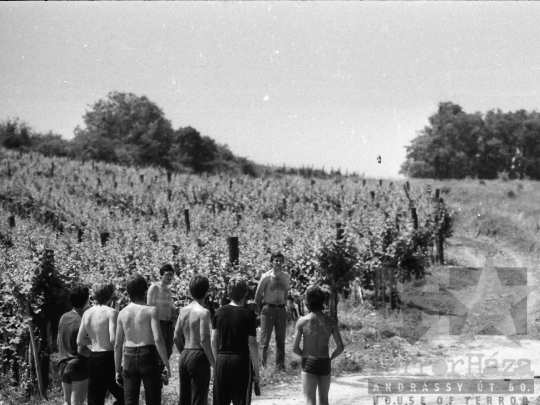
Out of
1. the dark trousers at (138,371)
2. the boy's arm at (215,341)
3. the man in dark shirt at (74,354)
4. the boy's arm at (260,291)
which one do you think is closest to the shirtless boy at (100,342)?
the man in dark shirt at (74,354)

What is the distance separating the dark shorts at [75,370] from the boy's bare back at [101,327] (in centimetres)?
32

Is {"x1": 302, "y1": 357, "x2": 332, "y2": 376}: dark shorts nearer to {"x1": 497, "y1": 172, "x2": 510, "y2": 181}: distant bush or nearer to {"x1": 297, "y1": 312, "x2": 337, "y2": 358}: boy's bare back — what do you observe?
{"x1": 297, "y1": 312, "x2": 337, "y2": 358}: boy's bare back

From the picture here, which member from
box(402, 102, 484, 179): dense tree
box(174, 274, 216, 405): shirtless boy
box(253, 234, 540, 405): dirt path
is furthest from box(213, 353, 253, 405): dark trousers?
box(402, 102, 484, 179): dense tree

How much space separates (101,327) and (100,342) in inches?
6.1

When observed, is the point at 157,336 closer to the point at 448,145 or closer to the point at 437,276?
the point at 437,276

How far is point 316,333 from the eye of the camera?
21.1ft

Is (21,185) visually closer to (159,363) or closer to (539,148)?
(159,363)

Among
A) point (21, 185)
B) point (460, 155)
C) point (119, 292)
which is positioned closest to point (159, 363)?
point (119, 292)

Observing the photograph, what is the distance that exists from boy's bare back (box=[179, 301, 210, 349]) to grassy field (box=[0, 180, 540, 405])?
112 inches

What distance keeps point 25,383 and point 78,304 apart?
4327 millimetres

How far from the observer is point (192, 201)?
3419cm

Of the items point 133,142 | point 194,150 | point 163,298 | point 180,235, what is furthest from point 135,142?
point 163,298

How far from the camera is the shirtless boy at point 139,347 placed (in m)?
6.24

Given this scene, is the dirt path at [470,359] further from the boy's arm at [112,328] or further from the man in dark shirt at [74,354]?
the boy's arm at [112,328]
